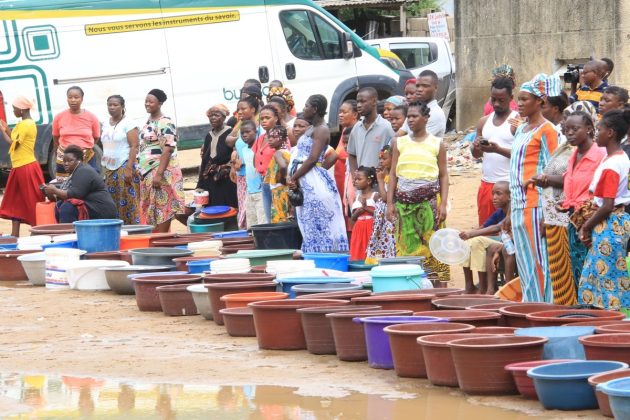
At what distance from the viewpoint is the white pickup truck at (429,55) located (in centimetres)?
2183

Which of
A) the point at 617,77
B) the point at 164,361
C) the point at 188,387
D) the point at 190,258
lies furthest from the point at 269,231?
the point at 617,77

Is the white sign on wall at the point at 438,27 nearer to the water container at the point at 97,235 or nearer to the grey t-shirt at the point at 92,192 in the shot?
the grey t-shirt at the point at 92,192

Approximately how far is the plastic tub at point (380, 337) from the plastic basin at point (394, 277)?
4.19ft

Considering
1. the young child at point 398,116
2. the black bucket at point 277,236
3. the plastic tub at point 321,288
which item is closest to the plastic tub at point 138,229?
the black bucket at point 277,236

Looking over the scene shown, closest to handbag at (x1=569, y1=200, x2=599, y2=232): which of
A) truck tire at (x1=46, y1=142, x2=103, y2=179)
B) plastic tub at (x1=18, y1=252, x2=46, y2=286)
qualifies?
plastic tub at (x1=18, y1=252, x2=46, y2=286)

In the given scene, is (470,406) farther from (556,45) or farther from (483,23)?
→ (483,23)

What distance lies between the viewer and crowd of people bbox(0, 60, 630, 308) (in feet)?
26.2

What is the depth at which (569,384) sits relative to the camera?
20.0 ft

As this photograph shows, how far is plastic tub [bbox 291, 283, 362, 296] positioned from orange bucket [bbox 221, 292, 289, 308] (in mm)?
92

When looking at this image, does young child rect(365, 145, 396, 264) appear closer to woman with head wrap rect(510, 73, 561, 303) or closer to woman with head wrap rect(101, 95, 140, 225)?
woman with head wrap rect(510, 73, 561, 303)

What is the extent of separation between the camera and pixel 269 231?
36.3ft

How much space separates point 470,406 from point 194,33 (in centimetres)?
1141

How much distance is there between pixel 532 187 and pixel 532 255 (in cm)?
44

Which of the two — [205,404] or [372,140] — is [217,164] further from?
[205,404]
